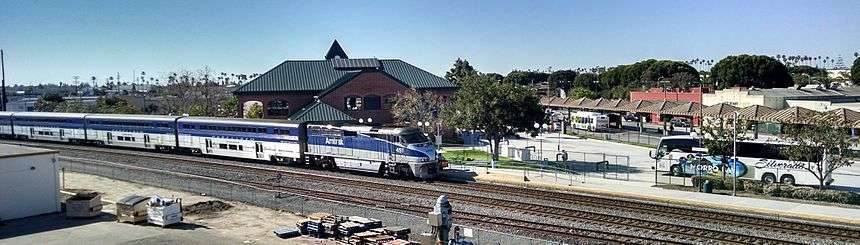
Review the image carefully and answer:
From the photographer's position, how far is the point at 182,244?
25.5 m

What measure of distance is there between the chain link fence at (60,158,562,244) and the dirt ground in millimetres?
517

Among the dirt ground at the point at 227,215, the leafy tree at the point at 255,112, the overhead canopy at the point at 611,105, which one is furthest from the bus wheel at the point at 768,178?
the overhead canopy at the point at 611,105

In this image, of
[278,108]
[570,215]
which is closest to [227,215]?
[570,215]

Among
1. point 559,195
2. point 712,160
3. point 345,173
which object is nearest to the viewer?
A: point 559,195

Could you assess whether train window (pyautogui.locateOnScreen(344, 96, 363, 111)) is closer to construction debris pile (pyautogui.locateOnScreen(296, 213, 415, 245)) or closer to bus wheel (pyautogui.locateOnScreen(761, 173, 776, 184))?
bus wheel (pyautogui.locateOnScreen(761, 173, 776, 184))

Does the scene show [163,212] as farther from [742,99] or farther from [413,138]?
[742,99]

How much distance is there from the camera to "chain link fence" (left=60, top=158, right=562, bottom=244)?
24.4 meters

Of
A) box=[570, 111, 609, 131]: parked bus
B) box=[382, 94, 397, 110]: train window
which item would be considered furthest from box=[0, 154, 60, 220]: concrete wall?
box=[570, 111, 609, 131]: parked bus

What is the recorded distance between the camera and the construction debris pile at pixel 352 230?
2455 cm

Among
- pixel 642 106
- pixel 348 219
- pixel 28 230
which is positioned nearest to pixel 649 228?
pixel 348 219

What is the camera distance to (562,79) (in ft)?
620

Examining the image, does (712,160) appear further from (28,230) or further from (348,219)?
(28,230)

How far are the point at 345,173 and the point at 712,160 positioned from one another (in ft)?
73.3

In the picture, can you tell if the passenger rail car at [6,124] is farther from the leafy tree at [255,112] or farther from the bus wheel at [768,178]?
the bus wheel at [768,178]
